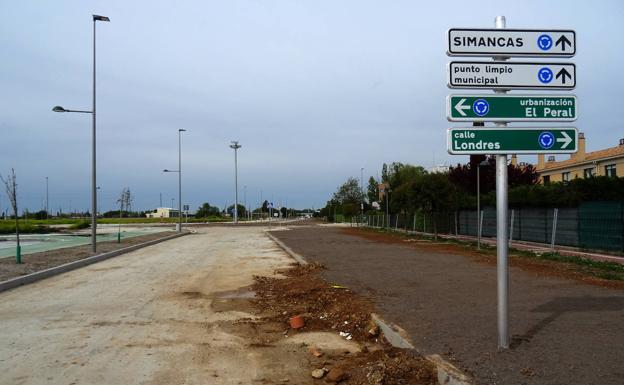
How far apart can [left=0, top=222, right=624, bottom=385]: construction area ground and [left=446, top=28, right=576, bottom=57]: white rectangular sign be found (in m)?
3.37

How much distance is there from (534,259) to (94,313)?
14547 mm

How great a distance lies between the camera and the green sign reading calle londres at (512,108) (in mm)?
5953

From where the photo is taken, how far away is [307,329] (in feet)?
25.1

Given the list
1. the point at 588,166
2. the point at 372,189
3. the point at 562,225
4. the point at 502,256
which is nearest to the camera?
the point at 502,256

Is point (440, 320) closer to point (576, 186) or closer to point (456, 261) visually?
point (456, 261)

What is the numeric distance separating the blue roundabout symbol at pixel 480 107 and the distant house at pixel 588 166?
3185 cm

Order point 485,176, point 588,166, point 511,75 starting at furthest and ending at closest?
point 588,166
point 485,176
point 511,75

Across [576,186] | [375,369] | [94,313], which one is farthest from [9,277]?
[576,186]

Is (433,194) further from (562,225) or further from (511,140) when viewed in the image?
(511,140)

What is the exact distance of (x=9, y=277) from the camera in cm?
1309

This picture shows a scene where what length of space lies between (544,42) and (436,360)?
152 inches

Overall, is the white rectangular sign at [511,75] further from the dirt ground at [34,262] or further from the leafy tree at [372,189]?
the leafy tree at [372,189]

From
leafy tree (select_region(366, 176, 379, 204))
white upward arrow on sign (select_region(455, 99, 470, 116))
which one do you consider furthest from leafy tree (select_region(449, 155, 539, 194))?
leafy tree (select_region(366, 176, 379, 204))

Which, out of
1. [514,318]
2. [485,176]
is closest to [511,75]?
[514,318]
